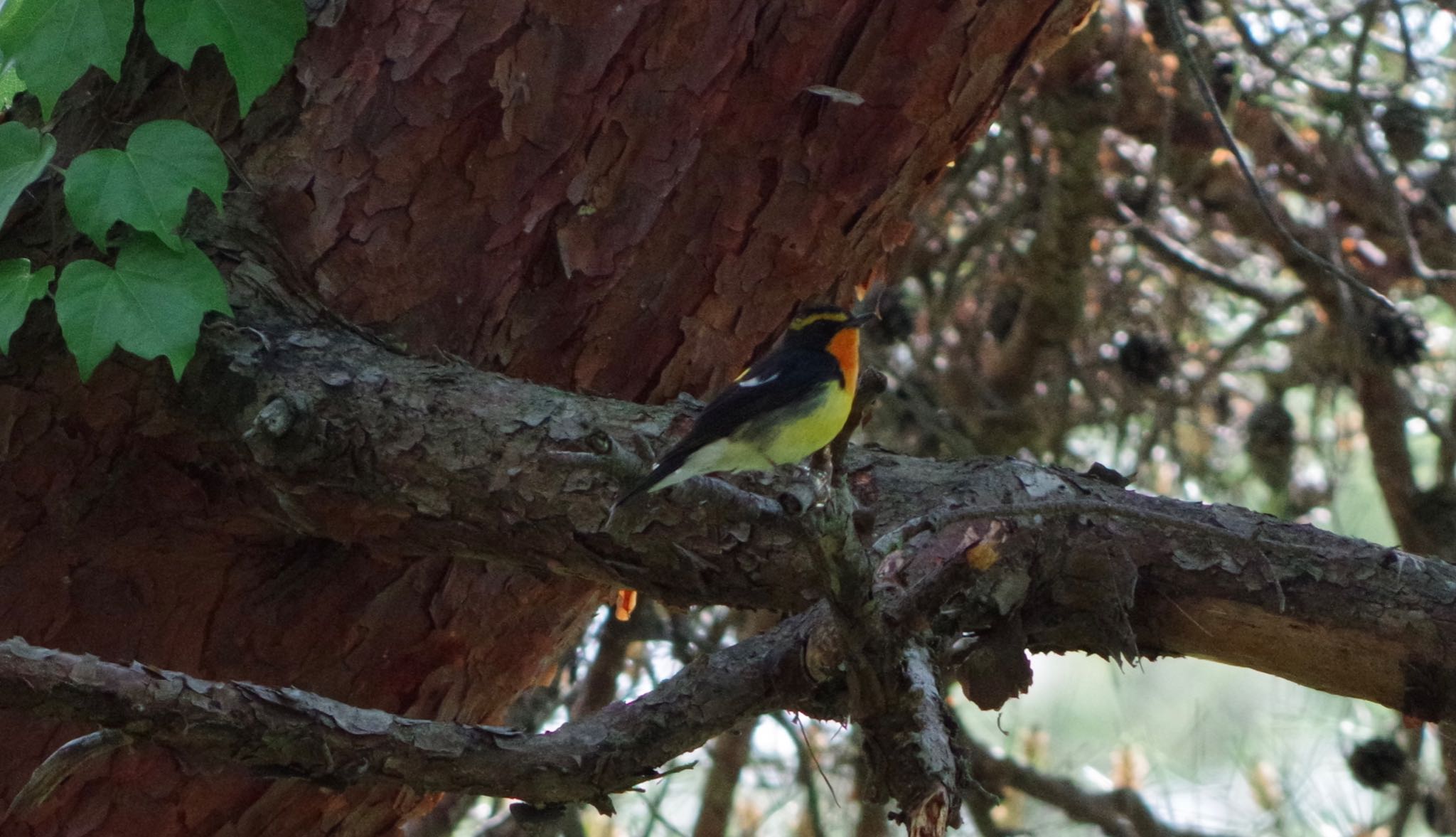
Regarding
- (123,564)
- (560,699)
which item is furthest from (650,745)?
(560,699)

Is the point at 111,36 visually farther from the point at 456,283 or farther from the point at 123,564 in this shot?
the point at 123,564

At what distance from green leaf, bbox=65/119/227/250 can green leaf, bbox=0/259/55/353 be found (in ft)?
0.41

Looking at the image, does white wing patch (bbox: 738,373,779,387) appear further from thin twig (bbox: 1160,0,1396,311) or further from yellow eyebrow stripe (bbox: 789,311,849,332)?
thin twig (bbox: 1160,0,1396,311)

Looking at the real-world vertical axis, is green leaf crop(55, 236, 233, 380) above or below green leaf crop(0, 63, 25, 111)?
below

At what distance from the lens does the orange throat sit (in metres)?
2.84

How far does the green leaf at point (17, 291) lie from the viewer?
2.16m

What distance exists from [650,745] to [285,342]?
3.26 feet

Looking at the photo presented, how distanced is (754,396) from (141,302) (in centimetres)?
107

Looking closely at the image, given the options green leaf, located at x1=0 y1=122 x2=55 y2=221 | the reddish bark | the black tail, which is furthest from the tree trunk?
the black tail

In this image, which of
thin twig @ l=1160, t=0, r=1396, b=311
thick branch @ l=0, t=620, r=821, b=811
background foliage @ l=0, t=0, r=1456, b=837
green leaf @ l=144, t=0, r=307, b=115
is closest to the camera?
thick branch @ l=0, t=620, r=821, b=811

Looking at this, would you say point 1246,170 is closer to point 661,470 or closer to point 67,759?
point 661,470

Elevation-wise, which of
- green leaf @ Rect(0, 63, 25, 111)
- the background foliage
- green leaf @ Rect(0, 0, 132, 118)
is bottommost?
the background foliage

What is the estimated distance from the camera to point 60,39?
2.14 meters

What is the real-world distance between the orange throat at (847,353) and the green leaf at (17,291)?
150 cm
